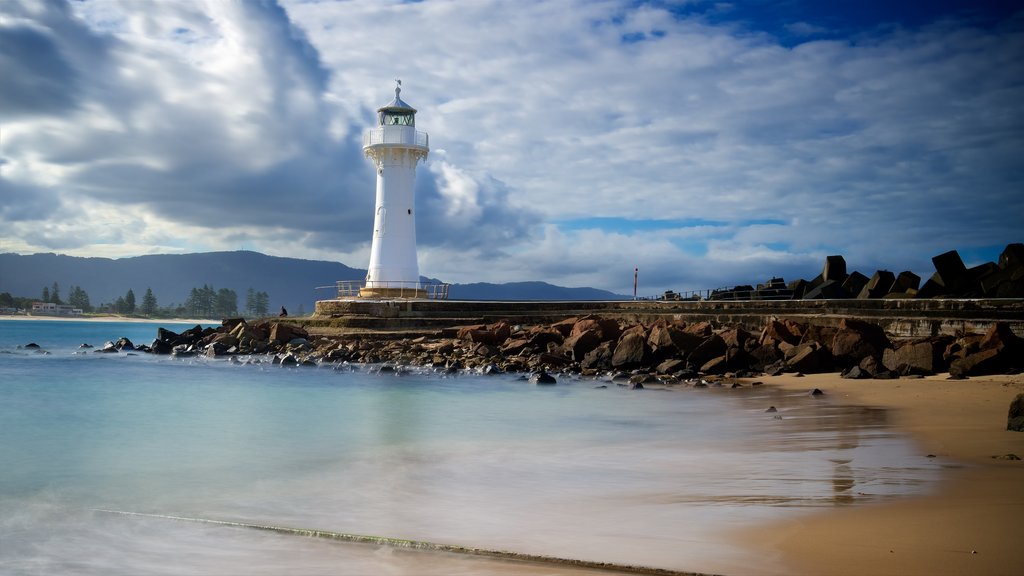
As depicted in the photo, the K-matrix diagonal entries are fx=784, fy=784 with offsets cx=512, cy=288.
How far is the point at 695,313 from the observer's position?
20.5m

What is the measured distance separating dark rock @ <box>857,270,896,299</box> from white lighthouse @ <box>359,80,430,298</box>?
47.1ft

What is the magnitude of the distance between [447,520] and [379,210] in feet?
75.5

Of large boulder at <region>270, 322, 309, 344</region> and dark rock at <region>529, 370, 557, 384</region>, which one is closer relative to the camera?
dark rock at <region>529, 370, 557, 384</region>

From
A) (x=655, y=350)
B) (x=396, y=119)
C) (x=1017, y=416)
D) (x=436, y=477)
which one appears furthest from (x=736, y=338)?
(x=396, y=119)

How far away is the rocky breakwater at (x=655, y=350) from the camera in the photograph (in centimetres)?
1120

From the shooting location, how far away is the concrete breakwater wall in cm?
1291

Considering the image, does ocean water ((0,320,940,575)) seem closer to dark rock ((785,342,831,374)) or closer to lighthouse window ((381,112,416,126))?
dark rock ((785,342,831,374))

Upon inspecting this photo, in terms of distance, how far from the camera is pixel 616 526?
4.41m

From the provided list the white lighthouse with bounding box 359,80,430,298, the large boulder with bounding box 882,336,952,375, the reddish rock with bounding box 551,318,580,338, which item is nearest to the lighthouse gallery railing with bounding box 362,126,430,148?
the white lighthouse with bounding box 359,80,430,298

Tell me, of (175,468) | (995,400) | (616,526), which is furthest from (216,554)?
(995,400)

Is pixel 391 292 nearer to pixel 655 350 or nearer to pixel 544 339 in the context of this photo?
pixel 544 339

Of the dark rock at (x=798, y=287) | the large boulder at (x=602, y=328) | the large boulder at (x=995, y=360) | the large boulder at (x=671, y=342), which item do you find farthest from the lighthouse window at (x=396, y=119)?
the large boulder at (x=995, y=360)

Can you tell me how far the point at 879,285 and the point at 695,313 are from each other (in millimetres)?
4587

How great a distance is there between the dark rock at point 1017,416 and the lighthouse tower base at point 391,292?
21287 millimetres
